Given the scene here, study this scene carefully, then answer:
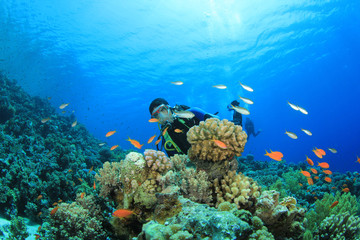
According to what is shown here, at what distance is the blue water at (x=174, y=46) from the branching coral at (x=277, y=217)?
2592cm

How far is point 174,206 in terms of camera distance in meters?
2.41

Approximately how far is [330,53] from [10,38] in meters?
62.3

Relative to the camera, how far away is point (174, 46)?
97.5 ft

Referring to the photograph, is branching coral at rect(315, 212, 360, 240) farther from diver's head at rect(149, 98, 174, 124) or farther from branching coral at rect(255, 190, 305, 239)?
diver's head at rect(149, 98, 174, 124)

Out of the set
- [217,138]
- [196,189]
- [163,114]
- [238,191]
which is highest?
[163,114]

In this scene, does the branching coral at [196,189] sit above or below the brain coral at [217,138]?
below

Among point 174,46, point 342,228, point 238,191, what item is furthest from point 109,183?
point 174,46

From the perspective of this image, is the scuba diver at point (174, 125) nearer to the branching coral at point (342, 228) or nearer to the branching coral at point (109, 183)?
the branching coral at point (109, 183)

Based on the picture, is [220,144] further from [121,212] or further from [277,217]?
[121,212]

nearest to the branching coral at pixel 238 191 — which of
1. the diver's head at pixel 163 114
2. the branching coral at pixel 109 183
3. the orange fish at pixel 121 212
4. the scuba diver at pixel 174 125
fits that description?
the orange fish at pixel 121 212

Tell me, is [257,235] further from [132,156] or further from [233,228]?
[132,156]

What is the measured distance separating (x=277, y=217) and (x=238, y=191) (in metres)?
0.70

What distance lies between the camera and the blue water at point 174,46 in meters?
23.8

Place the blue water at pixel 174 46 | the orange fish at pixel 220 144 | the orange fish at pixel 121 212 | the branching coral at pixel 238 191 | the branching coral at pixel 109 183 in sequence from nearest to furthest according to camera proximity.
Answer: the orange fish at pixel 121 212 < the branching coral at pixel 238 191 < the orange fish at pixel 220 144 < the branching coral at pixel 109 183 < the blue water at pixel 174 46
